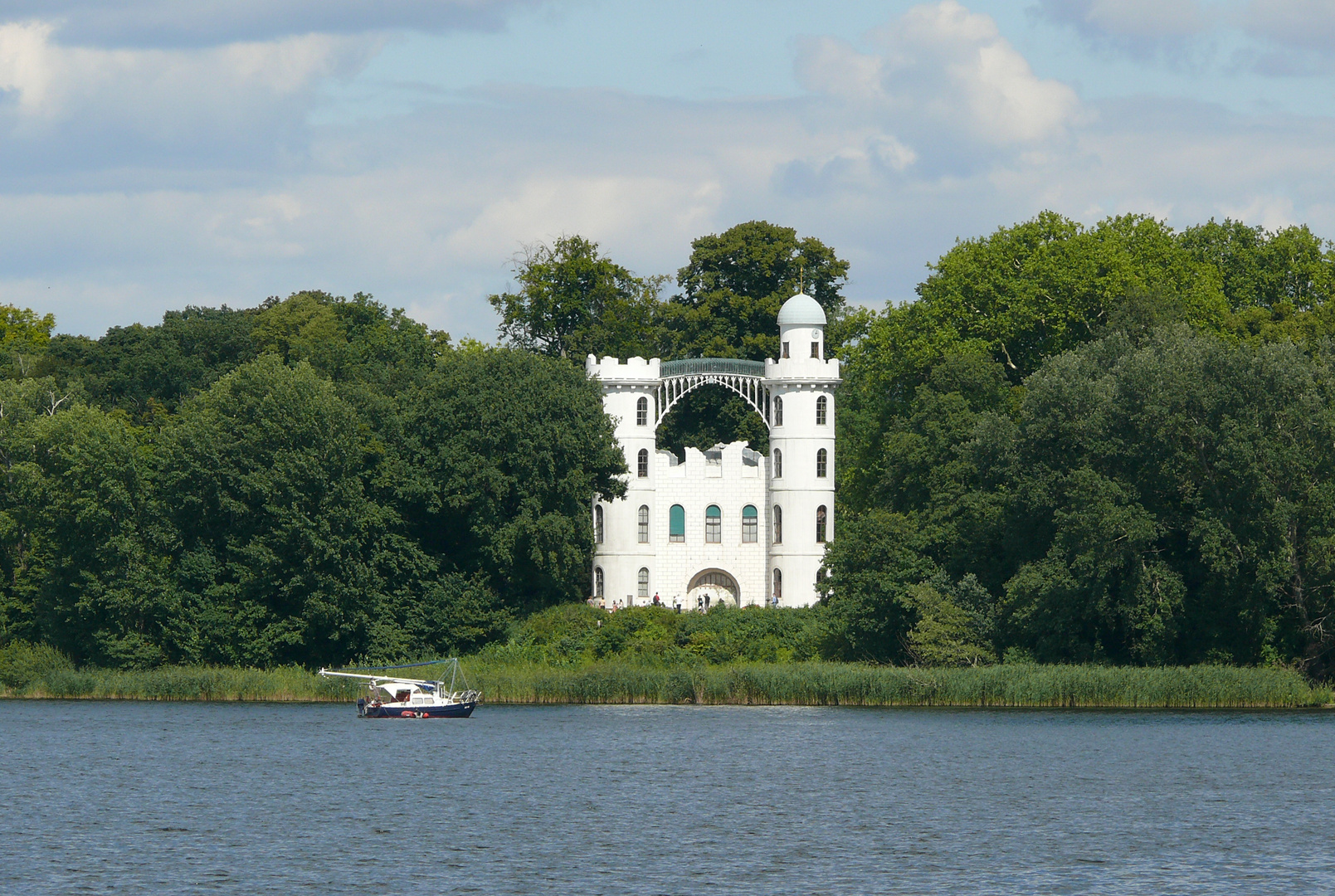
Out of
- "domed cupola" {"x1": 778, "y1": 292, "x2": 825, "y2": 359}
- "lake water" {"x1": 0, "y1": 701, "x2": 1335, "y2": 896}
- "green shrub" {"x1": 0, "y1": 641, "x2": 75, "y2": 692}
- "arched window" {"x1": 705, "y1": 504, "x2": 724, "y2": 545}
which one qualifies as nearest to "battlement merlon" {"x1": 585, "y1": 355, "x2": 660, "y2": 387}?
"domed cupola" {"x1": 778, "y1": 292, "x2": 825, "y2": 359}

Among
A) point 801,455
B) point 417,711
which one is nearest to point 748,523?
point 801,455

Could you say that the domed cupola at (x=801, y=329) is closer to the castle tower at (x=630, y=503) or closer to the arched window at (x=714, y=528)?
the castle tower at (x=630, y=503)

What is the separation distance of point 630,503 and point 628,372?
5631mm

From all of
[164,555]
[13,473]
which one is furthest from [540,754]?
[13,473]

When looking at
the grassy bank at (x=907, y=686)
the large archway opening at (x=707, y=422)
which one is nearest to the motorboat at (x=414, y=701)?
the grassy bank at (x=907, y=686)

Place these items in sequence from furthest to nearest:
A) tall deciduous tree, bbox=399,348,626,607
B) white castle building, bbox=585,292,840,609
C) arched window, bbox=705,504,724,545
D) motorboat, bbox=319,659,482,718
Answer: arched window, bbox=705,504,724,545 < white castle building, bbox=585,292,840,609 < tall deciduous tree, bbox=399,348,626,607 < motorboat, bbox=319,659,482,718

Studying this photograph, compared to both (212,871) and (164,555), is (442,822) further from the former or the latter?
(164,555)

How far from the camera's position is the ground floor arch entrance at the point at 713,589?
82125 mm

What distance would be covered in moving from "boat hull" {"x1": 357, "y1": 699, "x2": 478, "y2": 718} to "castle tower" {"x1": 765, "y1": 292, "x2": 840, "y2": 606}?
21.7m

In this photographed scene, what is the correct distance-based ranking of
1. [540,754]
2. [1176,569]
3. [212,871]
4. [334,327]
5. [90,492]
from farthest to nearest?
[334,327] < [90,492] < [1176,569] < [540,754] < [212,871]

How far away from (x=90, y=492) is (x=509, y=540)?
15.5 m

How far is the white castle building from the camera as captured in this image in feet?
265

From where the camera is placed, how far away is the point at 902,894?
30.7 metres

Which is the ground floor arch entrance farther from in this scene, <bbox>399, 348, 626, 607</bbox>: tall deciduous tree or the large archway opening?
the large archway opening
